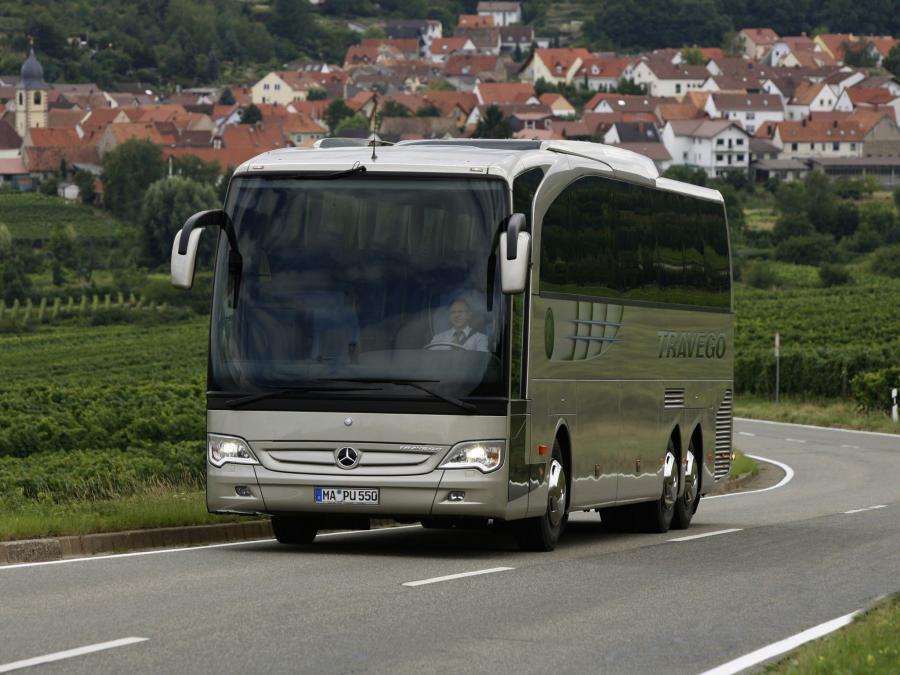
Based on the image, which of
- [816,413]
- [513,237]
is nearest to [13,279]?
[816,413]

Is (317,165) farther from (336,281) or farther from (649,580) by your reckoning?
(649,580)

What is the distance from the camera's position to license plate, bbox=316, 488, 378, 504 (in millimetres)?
14656

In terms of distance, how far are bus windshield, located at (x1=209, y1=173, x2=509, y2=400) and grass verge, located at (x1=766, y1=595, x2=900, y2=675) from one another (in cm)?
433

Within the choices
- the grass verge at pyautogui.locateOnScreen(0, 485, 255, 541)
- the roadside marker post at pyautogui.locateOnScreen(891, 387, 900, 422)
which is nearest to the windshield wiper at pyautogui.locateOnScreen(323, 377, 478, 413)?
the grass verge at pyautogui.locateOnScreen(0, 485, 255, 541)

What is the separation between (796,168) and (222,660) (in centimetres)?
19107

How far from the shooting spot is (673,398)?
65.2 feet

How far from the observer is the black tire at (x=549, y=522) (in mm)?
15977


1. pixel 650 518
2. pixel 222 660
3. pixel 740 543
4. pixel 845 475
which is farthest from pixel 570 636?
pixel 845 475

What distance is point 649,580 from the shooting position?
541 inches

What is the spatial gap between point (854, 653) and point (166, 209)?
14502 cm

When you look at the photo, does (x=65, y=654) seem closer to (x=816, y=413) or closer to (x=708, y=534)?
(x=708, y=534)

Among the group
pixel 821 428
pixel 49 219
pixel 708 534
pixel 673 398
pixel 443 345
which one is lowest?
pixel 821 428

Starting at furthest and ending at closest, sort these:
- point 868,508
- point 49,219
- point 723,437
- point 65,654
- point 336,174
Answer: point 49,219
point 868,508
point 723,437
point 336,174
point 65,654

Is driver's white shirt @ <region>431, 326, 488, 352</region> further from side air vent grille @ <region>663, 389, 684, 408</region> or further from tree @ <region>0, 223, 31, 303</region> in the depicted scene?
tree @ <region>0, 223, 31, 303</region>
